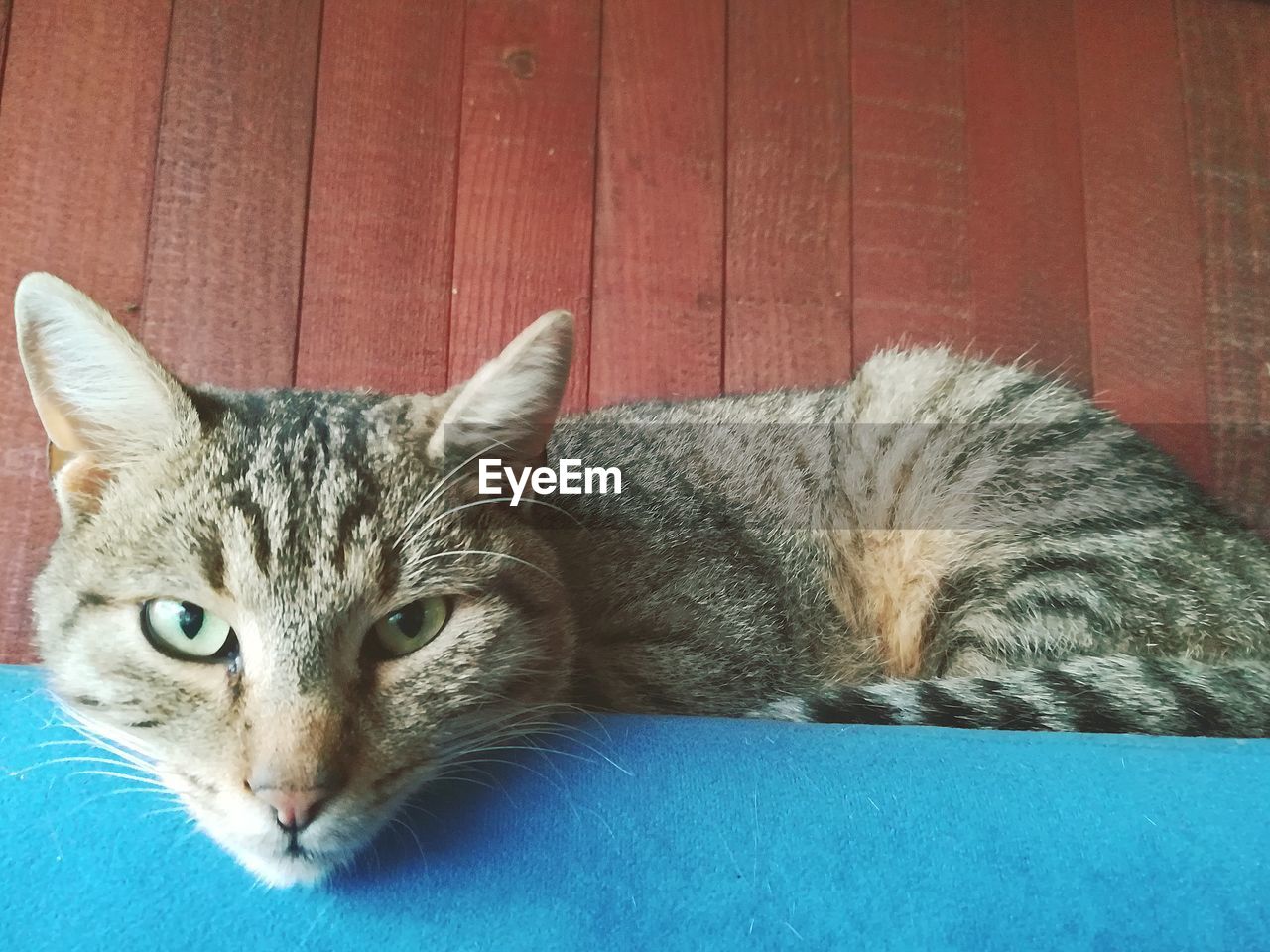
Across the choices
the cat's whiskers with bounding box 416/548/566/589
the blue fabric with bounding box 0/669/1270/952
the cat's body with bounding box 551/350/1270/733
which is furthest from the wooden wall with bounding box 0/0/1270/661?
the blue fabric with bounding box 0/669/1270/952

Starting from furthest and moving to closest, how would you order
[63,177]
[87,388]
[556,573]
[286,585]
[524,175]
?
[524,175] → [63,177] → [556,573] → [87,388] → [286,585]

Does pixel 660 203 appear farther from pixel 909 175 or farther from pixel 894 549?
pixel 894 549

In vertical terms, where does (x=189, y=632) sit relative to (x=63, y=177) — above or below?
below

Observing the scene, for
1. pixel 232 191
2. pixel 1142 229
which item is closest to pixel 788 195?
pixel 1142 229

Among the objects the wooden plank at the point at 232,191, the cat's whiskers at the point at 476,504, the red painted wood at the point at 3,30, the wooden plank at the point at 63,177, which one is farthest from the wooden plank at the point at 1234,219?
the red painted wood at the point at 3,30

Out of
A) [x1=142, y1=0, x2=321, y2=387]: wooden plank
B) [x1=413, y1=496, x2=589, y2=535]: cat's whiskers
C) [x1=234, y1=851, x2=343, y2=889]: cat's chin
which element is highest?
[x1=142, y1=0, x2=321, y2=387]: wooden plank

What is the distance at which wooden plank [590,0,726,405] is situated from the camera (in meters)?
1.87

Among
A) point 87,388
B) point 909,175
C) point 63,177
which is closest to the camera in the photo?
point 87,388

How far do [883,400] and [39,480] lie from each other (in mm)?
1541

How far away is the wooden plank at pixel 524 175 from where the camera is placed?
5.98 feet

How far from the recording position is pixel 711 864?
837mm

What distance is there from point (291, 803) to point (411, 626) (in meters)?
0.22

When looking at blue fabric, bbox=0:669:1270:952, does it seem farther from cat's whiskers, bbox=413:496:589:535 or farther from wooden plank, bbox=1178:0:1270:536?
wooden plank, bbox=1178:0:1270:536

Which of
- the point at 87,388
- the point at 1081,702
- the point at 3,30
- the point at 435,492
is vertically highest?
the point at 3,30
